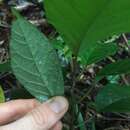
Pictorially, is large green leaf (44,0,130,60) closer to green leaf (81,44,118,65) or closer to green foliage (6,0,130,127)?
green foliage (6,0,130,127)

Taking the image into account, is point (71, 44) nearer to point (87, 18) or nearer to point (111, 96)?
point (87, 18)

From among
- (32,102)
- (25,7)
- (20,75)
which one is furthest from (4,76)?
(20,75)

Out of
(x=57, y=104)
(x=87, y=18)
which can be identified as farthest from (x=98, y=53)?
Answer: (x=87, y=18)

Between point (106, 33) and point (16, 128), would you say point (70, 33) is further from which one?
point (16, 128)

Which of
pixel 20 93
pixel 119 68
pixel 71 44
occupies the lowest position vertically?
pixel 20 93

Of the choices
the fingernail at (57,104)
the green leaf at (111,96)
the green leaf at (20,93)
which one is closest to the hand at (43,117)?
the fingernail at (57,104)

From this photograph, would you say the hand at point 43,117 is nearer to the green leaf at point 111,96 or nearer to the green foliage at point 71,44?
the green foliage at point 71,44
